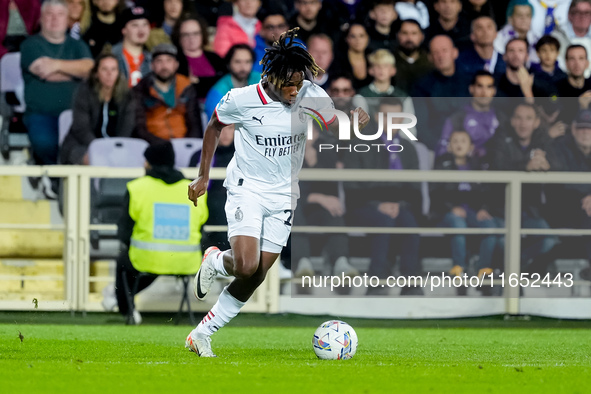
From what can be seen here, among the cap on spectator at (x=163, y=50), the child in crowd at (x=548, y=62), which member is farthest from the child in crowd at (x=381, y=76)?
the cap on spectator at (x=163, y=50)

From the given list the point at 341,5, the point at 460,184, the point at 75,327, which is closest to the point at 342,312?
the point at 460,184

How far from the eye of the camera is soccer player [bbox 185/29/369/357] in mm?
6422

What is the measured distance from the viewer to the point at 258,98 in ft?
21.7

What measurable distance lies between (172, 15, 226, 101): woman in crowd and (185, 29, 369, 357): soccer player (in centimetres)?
439

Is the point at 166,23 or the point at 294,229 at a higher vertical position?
the point at 166,23

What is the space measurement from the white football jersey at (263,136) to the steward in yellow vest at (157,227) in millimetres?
3132

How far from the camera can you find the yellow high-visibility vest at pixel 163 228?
9758 mm

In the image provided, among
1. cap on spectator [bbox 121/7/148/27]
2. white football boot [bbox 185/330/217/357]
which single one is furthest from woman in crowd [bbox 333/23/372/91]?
white football boot [bbox 185/330/217/357]

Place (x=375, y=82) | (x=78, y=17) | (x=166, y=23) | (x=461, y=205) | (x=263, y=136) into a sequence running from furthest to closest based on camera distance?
(x=166, y=23) < (x=78, y=17) < (x=375, y=82) < (x=461, y=205) < (x=263, y=136)

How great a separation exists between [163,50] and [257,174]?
177 inches

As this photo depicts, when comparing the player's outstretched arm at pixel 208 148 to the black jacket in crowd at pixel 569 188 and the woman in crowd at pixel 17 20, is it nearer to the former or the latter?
the black jacket in crowd at pixel 569 188

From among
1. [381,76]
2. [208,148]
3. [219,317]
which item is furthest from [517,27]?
[219,317]

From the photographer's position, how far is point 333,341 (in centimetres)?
639

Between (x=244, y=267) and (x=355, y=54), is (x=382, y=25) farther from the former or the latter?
(x=244, y=267)
